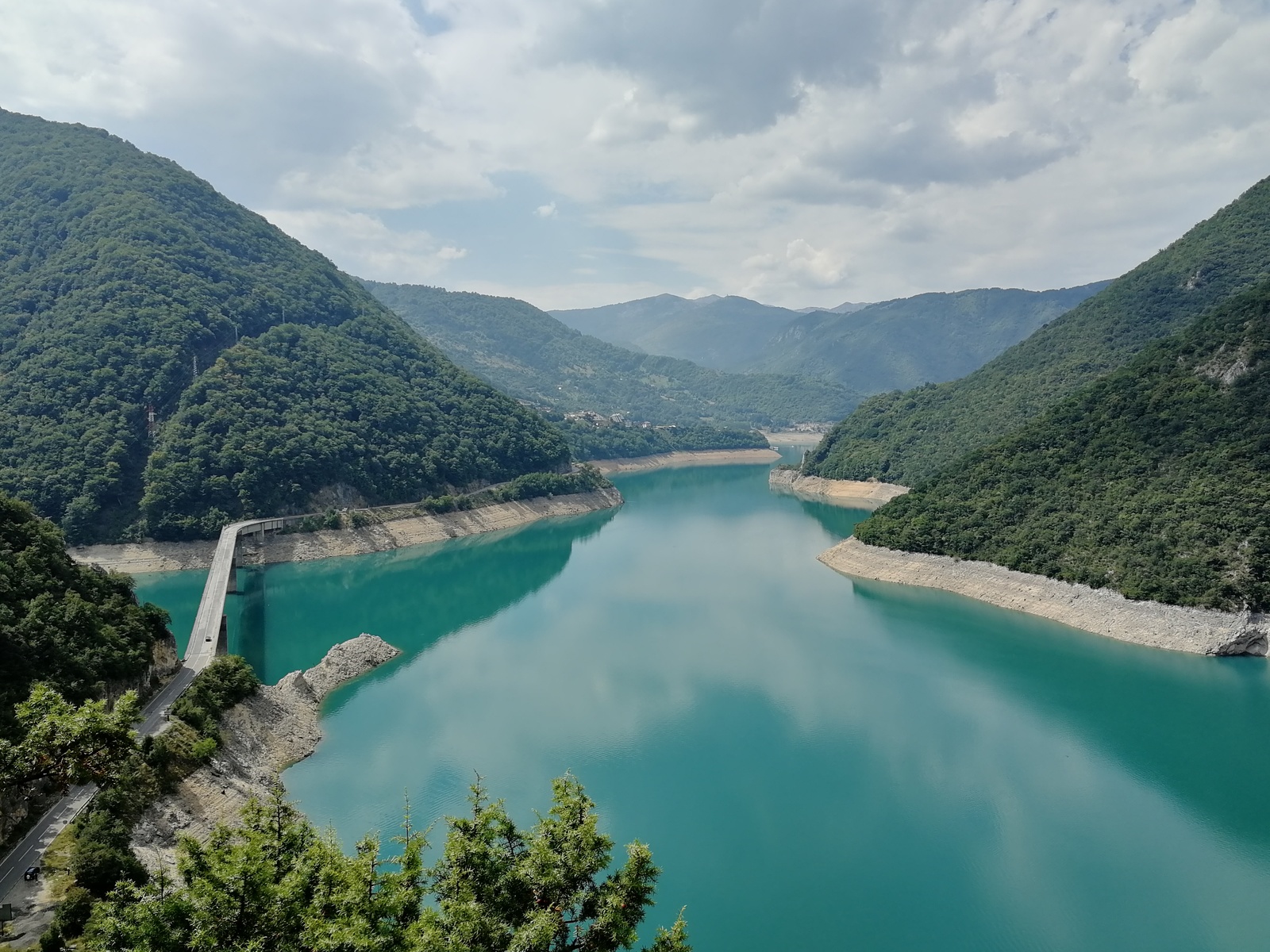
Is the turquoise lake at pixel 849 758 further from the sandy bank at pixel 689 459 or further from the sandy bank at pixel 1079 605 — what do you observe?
the sandy bank at pixel 689 459

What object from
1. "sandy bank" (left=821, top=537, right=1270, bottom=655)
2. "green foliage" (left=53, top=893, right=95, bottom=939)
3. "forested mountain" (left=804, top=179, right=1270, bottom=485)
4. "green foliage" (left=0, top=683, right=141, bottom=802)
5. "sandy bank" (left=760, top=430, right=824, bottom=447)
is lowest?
"sandy bank" (left=821, top=537, right=1270, bottom=655)

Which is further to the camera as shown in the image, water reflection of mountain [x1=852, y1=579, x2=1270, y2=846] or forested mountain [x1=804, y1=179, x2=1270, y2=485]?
forested mountain [x1=804, y1=179, x2=1270, y2=485]

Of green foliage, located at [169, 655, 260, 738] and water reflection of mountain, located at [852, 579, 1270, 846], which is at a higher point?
green foliage, located at [169, 655, 260, 738]

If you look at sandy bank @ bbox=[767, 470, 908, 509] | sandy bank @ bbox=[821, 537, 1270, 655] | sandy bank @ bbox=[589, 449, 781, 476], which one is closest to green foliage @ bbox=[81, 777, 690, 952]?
sandy bank @ bbox=[821, 537, 1270, 655]

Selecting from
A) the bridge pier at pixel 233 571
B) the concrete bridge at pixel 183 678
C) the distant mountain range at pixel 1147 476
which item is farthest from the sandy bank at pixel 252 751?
the distant mountain range at pixel 1147 476

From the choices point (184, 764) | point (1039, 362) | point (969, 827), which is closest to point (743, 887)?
point (969, 827)

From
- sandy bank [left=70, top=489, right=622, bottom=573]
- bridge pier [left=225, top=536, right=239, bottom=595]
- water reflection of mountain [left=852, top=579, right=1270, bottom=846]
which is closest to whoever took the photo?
water reflection of mountain [left=852, top=579, right=1270, bottom=846]

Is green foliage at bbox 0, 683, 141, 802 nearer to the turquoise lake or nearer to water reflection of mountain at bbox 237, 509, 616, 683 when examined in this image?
the turquoise lake
